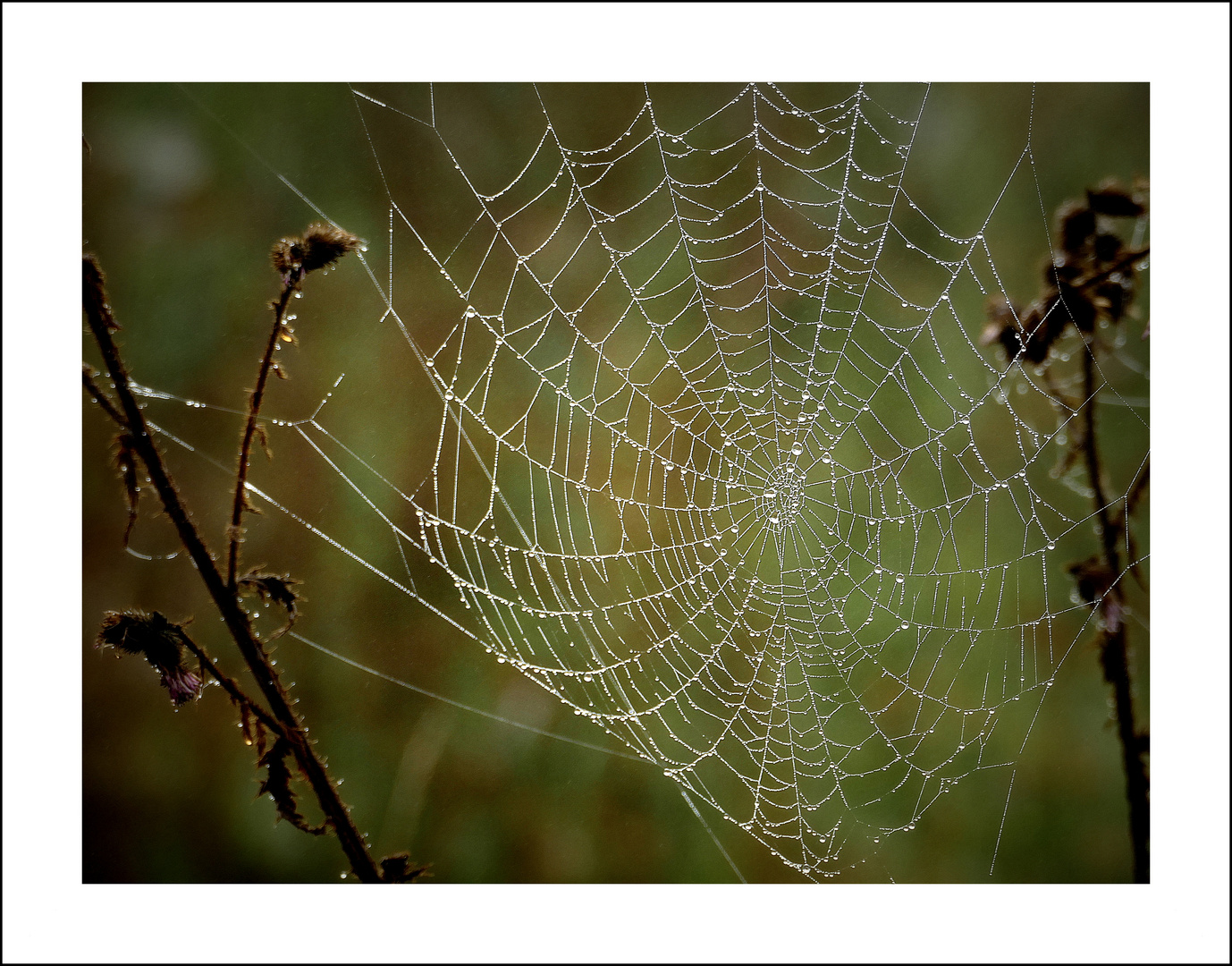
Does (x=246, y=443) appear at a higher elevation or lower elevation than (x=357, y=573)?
higher

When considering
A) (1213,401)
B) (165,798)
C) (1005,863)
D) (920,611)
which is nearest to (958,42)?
(1213,401)

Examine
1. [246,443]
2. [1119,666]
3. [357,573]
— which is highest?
[246,443]

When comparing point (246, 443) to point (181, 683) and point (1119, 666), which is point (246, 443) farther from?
point (1119, 666)

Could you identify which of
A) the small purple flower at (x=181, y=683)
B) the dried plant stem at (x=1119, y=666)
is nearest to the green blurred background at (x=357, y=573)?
the dried plant stem at (x=1119, y=666)

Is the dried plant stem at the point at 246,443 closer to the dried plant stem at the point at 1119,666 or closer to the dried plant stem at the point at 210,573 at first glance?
the dried plant stem at the point at 210,573

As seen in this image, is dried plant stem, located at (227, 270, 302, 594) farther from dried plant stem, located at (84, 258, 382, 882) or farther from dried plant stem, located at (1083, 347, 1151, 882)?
dried plant stem, located at (1083, 347, 1151, 882)

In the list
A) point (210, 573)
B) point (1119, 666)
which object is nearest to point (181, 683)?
point (210, 573)
